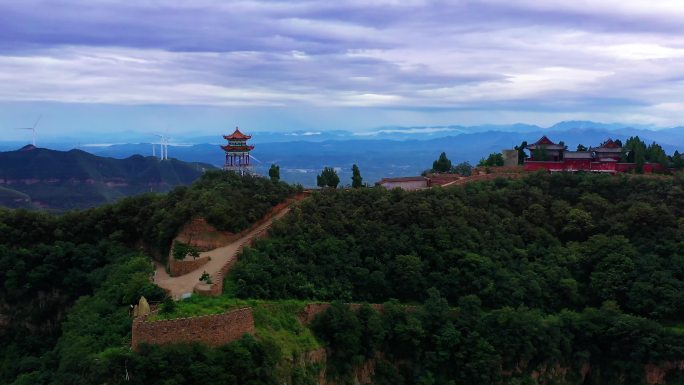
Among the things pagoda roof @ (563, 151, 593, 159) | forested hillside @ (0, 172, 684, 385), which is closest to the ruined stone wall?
forested hillside @ (0, 172, 684, 385)

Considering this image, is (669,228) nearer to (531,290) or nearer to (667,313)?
(667,313)

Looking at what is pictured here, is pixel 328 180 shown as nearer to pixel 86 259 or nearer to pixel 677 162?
pixel 86 259

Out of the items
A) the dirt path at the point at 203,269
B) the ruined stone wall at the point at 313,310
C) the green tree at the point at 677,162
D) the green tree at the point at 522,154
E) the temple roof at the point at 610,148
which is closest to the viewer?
the ruined stone wall at the point at 313,310

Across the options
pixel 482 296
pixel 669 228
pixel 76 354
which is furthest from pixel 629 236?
pixel 76 354

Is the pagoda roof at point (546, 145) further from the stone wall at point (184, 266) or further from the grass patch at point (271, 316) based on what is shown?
the stone wall at point (184, 266)

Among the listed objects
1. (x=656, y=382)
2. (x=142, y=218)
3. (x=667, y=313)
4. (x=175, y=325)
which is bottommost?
(x=656, y=382)

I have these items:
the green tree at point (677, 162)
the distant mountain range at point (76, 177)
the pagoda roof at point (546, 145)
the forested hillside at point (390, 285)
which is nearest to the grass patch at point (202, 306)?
the forested hillside at point (390, 285)
